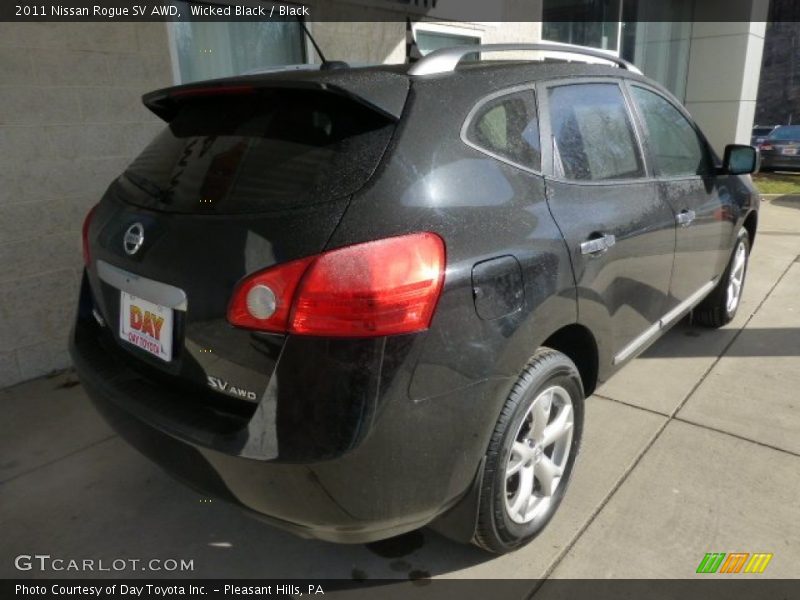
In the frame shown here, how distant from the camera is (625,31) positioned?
1006 cm

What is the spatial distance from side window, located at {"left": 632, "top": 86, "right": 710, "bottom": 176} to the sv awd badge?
89.4 inches

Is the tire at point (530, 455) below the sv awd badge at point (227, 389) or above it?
below

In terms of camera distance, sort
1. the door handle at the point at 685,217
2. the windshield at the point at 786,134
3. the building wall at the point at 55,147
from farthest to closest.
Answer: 1. the windshield at the point at 786,134
2. the building wall at the point at 55,147
3. the door handle at the point at 685,217

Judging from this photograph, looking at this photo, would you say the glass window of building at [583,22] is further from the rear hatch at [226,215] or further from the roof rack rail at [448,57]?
the rear hatch at [226,215]

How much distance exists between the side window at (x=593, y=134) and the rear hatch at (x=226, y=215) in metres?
0.78

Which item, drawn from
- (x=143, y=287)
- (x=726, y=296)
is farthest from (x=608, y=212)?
(x=726, y=296)

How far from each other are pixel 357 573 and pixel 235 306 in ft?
3.78

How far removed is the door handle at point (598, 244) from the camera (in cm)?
220

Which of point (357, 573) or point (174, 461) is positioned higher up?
point (174, 461)

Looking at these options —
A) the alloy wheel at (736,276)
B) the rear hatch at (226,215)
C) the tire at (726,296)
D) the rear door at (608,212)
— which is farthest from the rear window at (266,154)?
the alloy wheel at (736,276)

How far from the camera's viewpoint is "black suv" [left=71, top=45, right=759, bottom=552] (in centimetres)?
157

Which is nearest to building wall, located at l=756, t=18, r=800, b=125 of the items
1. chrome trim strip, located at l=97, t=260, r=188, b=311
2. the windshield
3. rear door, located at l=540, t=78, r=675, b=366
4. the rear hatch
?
the windshield

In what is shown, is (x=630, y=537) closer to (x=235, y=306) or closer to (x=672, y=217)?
(x=672, y=217)

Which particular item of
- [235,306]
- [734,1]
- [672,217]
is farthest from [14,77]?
[734,1]
